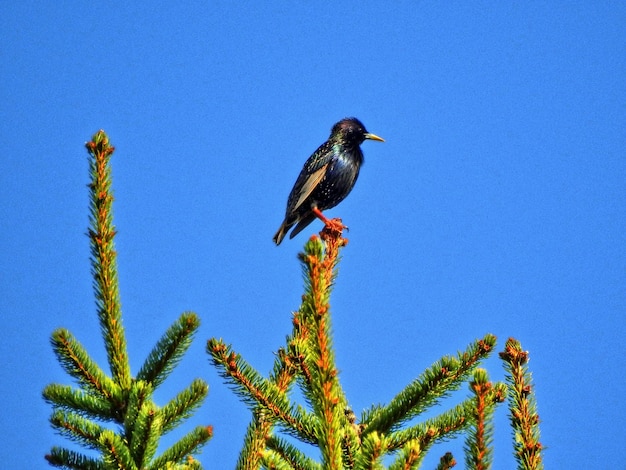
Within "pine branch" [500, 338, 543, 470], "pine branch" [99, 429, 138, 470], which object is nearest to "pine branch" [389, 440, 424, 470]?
"pine branch" [500, 338, 543, 470]

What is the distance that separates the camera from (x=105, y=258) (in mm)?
2986

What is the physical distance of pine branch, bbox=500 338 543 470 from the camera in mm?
2318

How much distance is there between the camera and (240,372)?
2693 millimetres

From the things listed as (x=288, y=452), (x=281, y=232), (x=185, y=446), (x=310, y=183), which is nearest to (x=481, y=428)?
(x=288, y=452)

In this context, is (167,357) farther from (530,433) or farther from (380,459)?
(530,433)

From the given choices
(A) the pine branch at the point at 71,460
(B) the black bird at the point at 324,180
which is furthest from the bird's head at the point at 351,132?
(A) the pine branch at the point at 71,460

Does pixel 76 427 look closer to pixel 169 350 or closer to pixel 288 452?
pixel 169 350

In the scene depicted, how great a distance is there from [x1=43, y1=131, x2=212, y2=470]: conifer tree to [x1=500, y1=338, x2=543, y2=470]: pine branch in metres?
1.11

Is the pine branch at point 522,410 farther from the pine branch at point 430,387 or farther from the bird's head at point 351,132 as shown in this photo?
the bird's head at point 351,132

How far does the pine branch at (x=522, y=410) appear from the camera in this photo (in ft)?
7.60

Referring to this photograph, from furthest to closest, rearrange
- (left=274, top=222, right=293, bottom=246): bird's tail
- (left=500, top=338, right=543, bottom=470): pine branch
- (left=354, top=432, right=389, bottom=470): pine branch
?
(left=274, top=222, right=293, bottom=246): bird's tail
(left=500, top=338, right=543, bottom=470): pine branch
(left=354, top=432, right=389, bottom=470): pine branch

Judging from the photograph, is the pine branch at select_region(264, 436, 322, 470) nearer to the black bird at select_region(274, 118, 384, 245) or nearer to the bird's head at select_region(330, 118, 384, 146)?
the black bird at select_region(274, 118, 384, 245)

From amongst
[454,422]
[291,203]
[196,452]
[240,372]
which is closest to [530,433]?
[454,422]

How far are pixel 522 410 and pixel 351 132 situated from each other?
702 cm
